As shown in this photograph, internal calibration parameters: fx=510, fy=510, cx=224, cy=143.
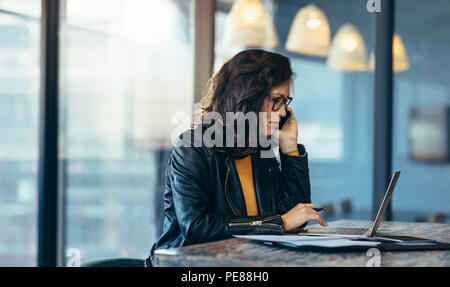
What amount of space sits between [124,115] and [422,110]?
2.48m

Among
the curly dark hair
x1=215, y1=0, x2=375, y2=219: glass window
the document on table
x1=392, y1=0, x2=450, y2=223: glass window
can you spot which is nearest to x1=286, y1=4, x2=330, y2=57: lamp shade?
x1=215, y1=0, x2=375, y2=219: glass window

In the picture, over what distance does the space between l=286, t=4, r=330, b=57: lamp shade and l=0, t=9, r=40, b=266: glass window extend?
6.25ft

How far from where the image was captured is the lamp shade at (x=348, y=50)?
14.3 feet

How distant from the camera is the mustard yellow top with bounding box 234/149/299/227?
72.7 inches

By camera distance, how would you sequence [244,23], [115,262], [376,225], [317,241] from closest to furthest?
[317,241] < [376,225] < [115,262] < [244,23]

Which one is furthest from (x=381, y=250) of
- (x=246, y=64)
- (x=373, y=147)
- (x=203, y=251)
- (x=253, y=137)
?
(x=373, y=147)

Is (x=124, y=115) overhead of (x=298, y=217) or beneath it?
overhead

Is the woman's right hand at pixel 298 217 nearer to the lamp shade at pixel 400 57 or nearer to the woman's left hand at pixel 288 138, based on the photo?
the woman's left hand at pixel 288 138

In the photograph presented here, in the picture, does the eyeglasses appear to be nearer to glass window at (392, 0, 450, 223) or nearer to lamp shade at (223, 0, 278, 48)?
lamp shade at (223, 0, 278, 48)

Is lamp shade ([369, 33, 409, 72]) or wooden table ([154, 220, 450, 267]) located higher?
lamp shade ([369, 33, 409, 72])

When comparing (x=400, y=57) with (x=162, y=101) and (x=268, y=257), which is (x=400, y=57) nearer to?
(x=162, y=101)

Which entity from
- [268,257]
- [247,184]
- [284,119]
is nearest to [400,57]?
[284,119]

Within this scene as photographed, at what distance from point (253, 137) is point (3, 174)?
6.99 ft

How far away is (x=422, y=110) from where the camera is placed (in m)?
4.32
